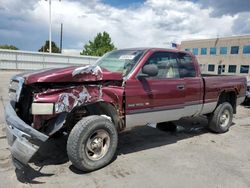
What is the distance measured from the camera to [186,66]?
5602 millimetres

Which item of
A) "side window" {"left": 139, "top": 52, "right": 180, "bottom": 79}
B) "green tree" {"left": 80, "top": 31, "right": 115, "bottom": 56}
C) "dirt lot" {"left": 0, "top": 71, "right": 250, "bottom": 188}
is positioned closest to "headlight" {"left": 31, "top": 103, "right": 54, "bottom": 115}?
"dirt lot" {"left": 0, "top": 71, "right": 250, "bottom": 188}

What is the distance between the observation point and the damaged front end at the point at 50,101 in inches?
136

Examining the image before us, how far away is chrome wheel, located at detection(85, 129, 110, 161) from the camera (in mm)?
3965

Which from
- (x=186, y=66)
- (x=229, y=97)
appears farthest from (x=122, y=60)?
(x=229, y=97)

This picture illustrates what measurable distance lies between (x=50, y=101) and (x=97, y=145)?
3.58 feet

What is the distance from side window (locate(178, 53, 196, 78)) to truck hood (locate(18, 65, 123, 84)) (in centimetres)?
184

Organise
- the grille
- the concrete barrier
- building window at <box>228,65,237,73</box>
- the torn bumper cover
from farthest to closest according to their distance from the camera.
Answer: building window at <box>228,65,237,73</box> < the concrete barrier < the grille < the torn bumper cover

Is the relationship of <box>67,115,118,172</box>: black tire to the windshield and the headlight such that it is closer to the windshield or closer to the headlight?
the headlight

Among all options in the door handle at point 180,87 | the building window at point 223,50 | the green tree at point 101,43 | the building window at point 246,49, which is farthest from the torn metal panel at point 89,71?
the building window at point 223,50

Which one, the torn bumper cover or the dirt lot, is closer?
the torn bumper cover

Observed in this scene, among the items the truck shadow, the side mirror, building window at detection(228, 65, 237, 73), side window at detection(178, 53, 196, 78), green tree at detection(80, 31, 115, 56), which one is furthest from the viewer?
building window at detection(228, 65, 237, 73)

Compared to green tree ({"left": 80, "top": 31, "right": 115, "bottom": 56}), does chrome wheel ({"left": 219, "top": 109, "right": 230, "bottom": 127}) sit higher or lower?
lower

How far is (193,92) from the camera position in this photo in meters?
5.46

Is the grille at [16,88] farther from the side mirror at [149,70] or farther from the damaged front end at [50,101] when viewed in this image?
the side mirror at [149,70]
